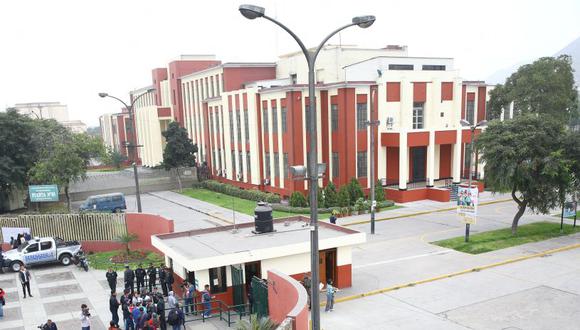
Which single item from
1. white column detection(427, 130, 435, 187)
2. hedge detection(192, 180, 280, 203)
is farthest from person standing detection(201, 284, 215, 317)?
white column detection(427, 130, 435, 187)

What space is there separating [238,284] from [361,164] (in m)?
23.4

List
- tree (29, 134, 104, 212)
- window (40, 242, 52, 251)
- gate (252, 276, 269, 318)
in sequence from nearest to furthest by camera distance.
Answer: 1. gate (252, 276, 269, 318)
2. window (40, 242, 52, 251)
3. tree (29, 134, 104, 212)

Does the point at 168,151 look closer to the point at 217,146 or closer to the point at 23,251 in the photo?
the point at 217,146

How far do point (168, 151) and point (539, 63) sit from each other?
137 ft

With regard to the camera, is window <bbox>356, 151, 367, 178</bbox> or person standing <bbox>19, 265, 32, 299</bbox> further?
window <bbox>356, 151, 367, 178</bbox>

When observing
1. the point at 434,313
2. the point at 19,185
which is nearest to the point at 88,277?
the point at 434,313

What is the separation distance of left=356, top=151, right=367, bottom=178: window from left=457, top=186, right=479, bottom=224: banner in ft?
44.8

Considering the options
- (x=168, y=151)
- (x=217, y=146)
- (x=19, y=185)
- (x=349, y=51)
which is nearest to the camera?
(x=19, y=185)

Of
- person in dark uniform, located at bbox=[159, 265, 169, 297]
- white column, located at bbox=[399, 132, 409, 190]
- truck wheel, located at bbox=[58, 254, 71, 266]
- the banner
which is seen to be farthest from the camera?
white column, located at bbox=[399, 132, 409, 190]

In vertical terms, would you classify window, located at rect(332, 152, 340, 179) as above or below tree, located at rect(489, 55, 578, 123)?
below

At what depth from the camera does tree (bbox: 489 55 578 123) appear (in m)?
49.2

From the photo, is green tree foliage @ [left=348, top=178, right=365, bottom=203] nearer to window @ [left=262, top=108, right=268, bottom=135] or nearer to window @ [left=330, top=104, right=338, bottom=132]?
window @ [left=330, top=104, right=338, bottom=132]

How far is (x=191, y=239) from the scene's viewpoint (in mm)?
20547

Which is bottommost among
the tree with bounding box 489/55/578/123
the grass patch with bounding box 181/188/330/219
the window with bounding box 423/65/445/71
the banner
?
the grass patch with bounding box 181/188/330/219
